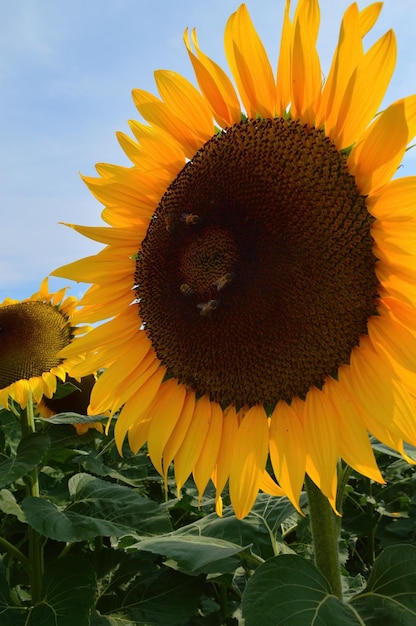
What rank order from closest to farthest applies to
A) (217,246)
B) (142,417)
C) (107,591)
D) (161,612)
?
1. (217,246)
2. (142,417)
3. (161,612)
4. (107,591)

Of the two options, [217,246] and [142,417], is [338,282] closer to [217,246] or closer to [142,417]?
[217,246]

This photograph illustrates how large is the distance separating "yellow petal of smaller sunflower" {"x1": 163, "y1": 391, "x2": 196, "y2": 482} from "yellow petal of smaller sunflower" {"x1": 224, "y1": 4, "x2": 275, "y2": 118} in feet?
2.96

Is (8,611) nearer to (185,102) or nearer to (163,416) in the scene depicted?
(163,416)

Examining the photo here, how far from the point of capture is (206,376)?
1.80 m

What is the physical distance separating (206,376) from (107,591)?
4.70 feet

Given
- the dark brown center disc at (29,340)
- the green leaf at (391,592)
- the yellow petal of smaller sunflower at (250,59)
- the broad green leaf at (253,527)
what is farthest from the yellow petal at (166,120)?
the dark brown center disc at (29,340)

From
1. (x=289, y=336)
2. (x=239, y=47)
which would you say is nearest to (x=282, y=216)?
(x=289, y=336)

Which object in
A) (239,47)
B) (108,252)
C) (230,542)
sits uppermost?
(239,47)

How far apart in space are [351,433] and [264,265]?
486 mm

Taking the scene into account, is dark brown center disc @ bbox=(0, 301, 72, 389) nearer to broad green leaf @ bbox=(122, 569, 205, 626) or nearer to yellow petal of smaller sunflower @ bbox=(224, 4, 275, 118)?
broad green leaf @ bbox=(122, 569, 205, 626)

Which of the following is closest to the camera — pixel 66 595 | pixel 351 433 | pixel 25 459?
pixel 351 433

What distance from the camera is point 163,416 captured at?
1.97m

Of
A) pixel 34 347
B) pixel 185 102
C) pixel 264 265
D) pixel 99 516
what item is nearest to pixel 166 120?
pixel 185 102

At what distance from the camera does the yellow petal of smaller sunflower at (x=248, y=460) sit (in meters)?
1.71
